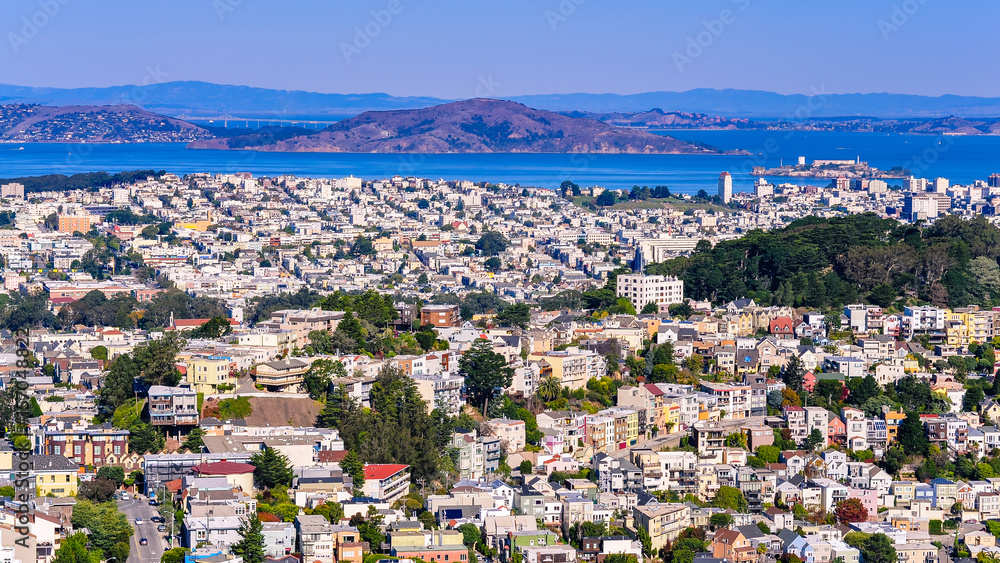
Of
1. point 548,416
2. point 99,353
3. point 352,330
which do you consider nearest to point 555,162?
point 99,353

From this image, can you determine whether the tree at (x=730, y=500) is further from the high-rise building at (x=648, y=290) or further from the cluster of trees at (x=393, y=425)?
the high-rise building at (x=648, y=290)

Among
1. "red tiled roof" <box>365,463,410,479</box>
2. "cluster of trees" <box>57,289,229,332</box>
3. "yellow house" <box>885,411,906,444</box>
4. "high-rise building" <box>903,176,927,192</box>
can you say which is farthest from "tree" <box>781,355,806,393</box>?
"high-rise building" <box>903,176,927,192</box>

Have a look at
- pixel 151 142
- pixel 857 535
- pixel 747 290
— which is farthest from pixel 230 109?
pixel 857 535

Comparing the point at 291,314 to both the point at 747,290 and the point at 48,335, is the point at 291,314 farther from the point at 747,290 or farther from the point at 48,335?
the point at 747,290

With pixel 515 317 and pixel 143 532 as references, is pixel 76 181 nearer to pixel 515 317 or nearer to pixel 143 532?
pixel 515 317

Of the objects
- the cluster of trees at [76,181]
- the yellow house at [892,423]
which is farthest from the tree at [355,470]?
the cluster of trees at [76,181]
